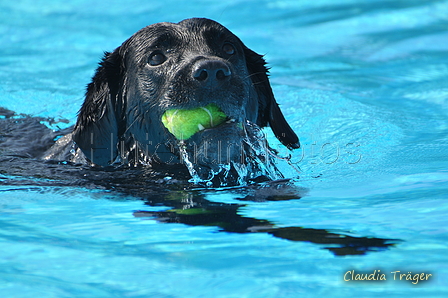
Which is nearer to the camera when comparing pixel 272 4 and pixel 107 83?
pixel 107 83

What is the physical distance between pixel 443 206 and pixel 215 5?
7.67 metres

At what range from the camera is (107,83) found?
4.58m

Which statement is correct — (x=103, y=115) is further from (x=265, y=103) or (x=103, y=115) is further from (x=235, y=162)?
(x=265, y=103)

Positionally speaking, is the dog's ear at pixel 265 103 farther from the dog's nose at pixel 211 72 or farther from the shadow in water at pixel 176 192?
the dog's nose at pixel 211 72

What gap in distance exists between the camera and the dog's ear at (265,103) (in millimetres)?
4766

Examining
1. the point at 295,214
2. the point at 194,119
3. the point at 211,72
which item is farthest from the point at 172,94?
the point at 295,214

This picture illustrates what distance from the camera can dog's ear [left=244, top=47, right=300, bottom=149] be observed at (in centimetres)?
477

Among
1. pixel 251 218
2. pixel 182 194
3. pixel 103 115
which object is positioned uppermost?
pixel 103 115

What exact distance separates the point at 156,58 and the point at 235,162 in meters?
0.93

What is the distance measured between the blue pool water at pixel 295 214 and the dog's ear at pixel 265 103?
0.26 metres

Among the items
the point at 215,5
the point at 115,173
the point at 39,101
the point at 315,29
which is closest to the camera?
the point at 115,173

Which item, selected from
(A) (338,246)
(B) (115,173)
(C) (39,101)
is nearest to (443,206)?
(A) (338,246)

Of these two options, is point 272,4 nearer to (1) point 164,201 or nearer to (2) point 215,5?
(2) point 215,5

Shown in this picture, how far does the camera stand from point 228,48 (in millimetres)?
4312
